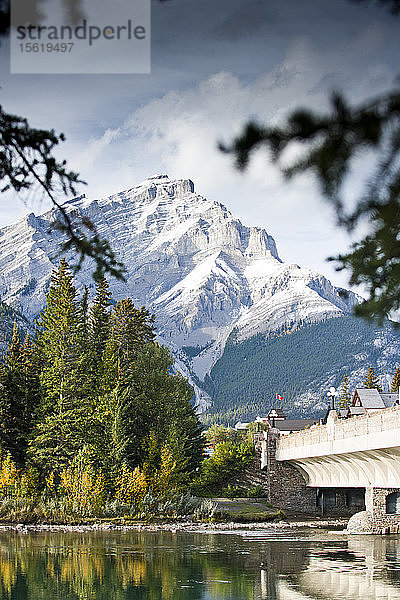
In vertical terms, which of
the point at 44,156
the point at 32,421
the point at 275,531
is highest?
the point at 44,156

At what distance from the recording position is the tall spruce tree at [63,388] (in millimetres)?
40125

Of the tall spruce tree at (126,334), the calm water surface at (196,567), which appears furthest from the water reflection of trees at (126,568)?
the tall spruce tree at (126,334)

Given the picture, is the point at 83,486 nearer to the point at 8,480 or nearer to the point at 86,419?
the point at 8,480

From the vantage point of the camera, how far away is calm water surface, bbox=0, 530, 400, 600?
57.5 feet

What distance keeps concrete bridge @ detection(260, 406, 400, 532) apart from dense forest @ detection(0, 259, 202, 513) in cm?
665

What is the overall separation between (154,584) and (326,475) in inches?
857

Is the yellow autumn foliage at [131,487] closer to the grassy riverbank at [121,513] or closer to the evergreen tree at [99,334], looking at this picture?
the grassy riverbank at [121,513]

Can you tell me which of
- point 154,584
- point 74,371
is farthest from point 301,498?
point 154,584

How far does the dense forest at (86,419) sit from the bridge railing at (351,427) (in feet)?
23.5

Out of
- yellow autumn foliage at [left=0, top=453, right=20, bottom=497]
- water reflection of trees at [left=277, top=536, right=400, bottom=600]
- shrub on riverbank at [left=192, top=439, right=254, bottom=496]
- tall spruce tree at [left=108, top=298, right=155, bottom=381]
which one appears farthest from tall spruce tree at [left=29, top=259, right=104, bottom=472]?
water reflection of trees at [left=277, top=536, right=400, bottom=600]

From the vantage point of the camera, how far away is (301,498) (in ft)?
144

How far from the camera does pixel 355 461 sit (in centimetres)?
3169

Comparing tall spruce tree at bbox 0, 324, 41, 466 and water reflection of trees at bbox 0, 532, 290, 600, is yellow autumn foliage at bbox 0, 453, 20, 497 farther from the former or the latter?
water reflection of trees at bbox 0, 532, 290, 600

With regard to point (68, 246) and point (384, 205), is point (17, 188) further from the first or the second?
point (384, 205)
